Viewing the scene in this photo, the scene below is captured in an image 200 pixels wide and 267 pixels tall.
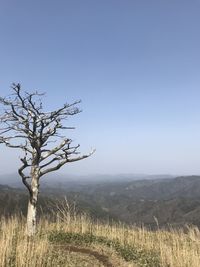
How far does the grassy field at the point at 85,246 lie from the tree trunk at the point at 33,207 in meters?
0.47

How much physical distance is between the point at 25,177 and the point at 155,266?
6264 millimetres

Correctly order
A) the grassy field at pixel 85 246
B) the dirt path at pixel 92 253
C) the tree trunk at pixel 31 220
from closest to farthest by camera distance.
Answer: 1. the grassy field at pixel 85 246
2. the dirt path at pixel 92 253
3. the tree trunk at pixel 31 220

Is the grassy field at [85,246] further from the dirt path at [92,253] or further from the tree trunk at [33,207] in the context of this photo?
the tree trunk at [33,207]

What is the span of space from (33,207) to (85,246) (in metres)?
2.73

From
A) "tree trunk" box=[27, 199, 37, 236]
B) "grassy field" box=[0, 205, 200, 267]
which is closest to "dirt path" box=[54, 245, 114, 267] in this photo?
"grassy field" box=[0, 205, 200, 267]

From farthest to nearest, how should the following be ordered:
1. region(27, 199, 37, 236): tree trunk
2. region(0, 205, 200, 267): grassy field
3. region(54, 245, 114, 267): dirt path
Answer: region(27, 199, 37, 236): tree trunk → region(54, 245, 114, 267): dirt path → region(0, 205, 200, 267): grassy field

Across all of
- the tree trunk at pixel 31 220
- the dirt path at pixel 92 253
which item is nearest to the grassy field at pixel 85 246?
the dirt path at pixel 92 253

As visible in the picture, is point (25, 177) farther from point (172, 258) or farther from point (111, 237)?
point (172, 258)

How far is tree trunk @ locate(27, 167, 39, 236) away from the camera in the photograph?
15367 millimetres

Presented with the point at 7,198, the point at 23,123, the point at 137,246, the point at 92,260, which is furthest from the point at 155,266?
the point at 7,198

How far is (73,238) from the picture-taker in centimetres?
1548

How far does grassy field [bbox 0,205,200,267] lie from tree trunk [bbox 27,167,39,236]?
1.53 feet

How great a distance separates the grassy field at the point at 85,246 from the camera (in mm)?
10578

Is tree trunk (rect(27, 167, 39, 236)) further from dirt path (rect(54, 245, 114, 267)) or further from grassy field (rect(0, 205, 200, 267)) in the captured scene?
dirt path (rect(54, 245, 114, 267))
